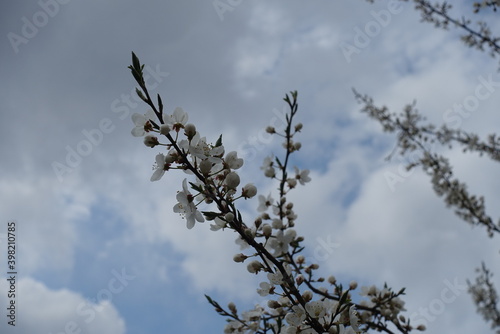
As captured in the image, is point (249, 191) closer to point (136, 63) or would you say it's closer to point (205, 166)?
point (205, 166)

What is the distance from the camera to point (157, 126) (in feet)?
6.77

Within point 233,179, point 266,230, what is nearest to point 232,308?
point 266,230

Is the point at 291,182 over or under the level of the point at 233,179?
over

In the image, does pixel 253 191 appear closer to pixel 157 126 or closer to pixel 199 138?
pixel 199 138

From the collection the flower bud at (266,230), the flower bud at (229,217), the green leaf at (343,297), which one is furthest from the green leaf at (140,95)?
the green leaf at (343,297)

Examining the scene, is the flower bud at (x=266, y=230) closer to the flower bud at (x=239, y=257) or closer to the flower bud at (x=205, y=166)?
the flower bud at (x=239, y=257)

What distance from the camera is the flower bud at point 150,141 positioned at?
2.08 meters

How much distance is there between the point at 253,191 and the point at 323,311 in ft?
2.61

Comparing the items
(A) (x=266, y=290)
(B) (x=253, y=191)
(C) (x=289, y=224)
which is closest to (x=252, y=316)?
(A) (x=266, y=290)

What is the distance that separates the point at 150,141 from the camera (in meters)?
2.09

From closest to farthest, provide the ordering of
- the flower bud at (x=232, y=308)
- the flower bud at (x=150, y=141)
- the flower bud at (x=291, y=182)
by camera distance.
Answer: the flower bud at (x=150, y=141)
the flower bud at (x=232, y=308)
the flower bud at (x=291, y=182)

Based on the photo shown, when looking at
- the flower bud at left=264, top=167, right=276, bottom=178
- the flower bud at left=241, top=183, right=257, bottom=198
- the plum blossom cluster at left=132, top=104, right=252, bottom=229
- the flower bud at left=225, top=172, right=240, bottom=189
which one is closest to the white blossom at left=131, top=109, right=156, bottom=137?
the plum blossom cluster at left=132, top=104, right=252, bottom=229

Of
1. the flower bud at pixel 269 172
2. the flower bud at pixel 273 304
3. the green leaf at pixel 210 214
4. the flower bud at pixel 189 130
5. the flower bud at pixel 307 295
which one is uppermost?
the flower bud at pixel 269 172

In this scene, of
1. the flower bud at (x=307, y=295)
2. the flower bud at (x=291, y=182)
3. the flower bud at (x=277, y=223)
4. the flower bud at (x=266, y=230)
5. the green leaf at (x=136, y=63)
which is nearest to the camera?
the green leaf at (x=136, y=63)
